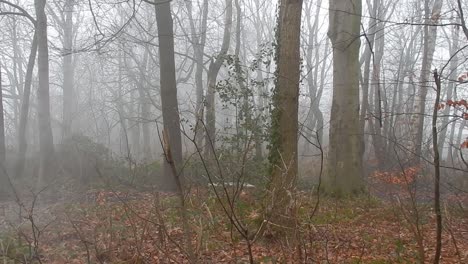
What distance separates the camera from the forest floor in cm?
477

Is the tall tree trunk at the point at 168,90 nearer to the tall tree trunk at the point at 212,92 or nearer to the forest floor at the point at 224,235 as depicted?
the tall tree trunk at the point at 212,92

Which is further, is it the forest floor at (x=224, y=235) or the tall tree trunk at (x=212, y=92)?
the tall tree trunk at (x=212, y=92)

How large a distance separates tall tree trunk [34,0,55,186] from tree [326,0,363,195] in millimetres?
8961

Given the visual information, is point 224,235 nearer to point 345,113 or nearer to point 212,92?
point 345,113

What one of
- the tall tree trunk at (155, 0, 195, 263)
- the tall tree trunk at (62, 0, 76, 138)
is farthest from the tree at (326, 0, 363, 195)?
the tall tree trunk at (62, 0, 76, 138)

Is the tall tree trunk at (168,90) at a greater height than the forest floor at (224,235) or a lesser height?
greater

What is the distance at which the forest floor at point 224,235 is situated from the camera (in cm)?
477

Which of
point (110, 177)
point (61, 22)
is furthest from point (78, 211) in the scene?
point (61, 22)

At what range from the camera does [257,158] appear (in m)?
10.8

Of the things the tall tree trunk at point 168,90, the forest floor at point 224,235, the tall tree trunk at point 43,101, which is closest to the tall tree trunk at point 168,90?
the tall tree trunk at point 168,90

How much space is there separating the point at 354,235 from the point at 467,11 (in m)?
18.5

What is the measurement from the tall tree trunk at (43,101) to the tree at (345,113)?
8.96m

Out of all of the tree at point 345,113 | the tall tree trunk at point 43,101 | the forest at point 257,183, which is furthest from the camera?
the tall tree trunk at point 43,101

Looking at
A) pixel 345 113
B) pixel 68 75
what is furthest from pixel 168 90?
pixel 68 75
